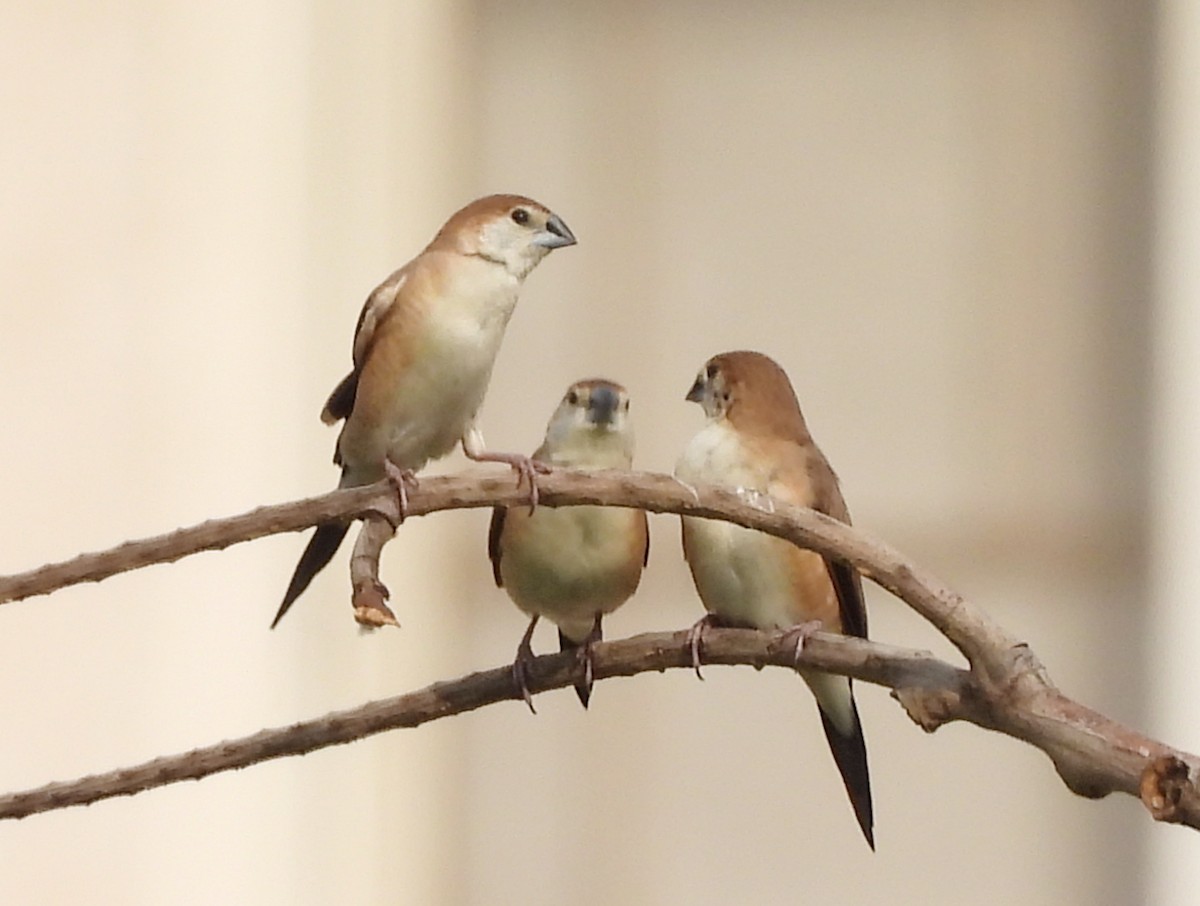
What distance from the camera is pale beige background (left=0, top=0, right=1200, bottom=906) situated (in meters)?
1.51

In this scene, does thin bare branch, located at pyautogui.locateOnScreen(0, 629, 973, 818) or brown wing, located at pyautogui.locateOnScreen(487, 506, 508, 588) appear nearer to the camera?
thin bare branch, located at pyautogui.locateOnScreen(0, 629, 973, 818)

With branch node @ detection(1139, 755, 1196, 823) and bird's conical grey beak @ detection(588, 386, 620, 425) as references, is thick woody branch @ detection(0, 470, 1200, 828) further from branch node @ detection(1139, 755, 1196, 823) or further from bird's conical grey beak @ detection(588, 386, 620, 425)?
bird's conical grey beak @ detection(588, 386, 620, 425)

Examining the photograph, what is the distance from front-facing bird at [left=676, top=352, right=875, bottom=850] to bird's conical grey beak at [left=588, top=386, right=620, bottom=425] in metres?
0.05

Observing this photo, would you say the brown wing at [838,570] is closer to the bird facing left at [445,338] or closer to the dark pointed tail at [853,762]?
the dark pointed tail at [853,762]

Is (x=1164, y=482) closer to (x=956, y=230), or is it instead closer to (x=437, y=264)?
(x=956, y=230)

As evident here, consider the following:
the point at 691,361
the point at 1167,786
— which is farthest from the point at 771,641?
the point at 691,361

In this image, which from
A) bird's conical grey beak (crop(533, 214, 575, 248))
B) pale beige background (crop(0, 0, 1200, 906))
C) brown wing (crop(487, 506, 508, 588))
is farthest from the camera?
pale beige background (crop(0, 0, 1200, 906))

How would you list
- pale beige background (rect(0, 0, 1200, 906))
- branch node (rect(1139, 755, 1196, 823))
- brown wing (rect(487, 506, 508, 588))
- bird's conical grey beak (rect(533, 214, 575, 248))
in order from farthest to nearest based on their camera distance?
pale beige background (rect(0, 0, 1200, 906)) < brown wing (rect(487, 506, 508, 588)) < bird's conical grey beak (rect(533, 214, 575, 248)) < branch node (rect(1139, 755, 1196, 823))

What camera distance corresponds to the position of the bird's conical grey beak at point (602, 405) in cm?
80

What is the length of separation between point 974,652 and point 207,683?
1102 millimetres

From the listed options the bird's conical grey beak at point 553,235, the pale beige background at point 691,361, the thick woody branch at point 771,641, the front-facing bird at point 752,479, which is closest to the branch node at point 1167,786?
the thick woody branch at point 771,641

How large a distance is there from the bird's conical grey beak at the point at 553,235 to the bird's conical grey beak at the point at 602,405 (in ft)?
0.30

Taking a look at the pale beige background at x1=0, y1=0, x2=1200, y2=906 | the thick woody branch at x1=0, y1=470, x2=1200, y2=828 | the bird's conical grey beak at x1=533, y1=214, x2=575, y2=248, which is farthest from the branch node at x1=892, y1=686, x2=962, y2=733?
the pale beige background at x1=0, y1=0, x2=1200, y2=906

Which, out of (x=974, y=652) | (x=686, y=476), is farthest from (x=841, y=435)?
(x=974, y=652)
